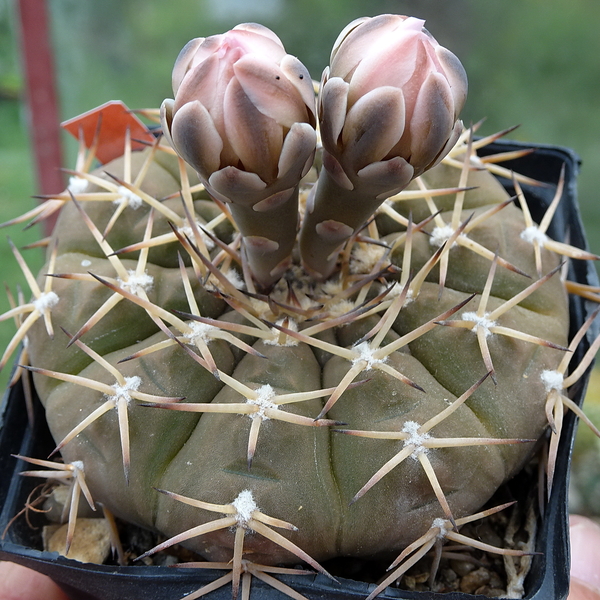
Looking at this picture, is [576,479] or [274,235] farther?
[576,479]

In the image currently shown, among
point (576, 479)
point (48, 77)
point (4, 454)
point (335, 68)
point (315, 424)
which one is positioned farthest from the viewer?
point (48, 77)

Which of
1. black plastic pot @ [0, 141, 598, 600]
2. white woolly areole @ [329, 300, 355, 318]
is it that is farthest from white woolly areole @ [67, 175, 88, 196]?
white woolly areole @ [329, 300, 355, 318]

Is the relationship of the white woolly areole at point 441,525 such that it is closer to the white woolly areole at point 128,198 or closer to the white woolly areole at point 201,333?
the white woolly areole at point 201,333

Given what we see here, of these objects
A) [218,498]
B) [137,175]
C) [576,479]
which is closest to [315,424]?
[218,498]

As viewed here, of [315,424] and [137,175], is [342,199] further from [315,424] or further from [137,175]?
[137,175]

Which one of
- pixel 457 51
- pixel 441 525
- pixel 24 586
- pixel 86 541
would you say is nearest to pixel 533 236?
pixel 441 525

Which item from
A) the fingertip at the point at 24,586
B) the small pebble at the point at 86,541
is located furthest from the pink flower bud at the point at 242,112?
the fingertip at the point at 24,586
